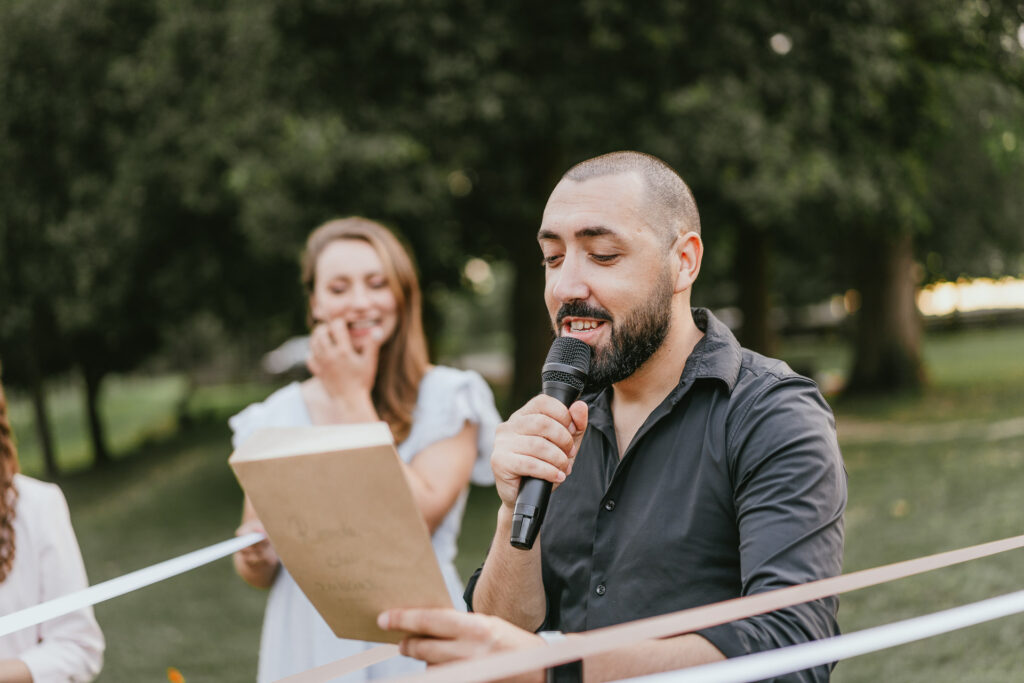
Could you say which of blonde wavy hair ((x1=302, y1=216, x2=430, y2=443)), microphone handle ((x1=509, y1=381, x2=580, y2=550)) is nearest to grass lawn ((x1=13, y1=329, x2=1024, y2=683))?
blonde wavy hair ((x1=302, y1=216, x2=430, y2=443))

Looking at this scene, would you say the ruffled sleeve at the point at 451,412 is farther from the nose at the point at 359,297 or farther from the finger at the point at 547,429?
the finger at the point at 547,429

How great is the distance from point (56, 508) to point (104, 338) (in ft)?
61.4

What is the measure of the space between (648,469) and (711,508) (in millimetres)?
190

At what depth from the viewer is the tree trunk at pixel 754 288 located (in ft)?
61.4

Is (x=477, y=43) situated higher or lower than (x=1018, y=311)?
higher

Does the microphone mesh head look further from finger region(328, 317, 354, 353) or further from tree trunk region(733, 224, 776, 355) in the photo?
tree trunk region(733, 224, 776, 355)

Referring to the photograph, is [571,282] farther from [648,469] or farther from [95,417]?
[95,417]

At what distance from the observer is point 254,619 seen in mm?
8664

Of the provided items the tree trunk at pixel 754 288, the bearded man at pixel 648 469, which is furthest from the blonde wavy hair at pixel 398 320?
the tree trunk at pixel 754 288

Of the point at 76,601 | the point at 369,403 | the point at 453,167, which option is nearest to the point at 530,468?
the point at 76,601

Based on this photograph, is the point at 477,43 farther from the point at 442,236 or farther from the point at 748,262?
the point at 748,262

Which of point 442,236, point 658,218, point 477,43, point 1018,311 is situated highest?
point 477,43

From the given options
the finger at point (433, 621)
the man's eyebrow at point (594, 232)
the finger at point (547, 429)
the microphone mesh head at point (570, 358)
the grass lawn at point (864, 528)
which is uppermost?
the man's eyebrow at point (594, 232)

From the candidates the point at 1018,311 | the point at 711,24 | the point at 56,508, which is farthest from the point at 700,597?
the point at 1018,311
